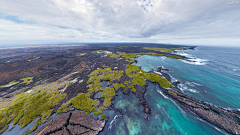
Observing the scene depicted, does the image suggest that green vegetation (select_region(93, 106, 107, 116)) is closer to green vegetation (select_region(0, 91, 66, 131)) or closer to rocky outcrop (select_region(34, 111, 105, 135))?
rocky outcrop (select_region(34, 111, 105, 135))

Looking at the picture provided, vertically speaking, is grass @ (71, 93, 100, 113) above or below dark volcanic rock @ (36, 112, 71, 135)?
above

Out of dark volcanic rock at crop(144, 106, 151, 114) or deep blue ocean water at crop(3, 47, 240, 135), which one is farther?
dark volcanic rock at crop(144, 106, 151, 114)

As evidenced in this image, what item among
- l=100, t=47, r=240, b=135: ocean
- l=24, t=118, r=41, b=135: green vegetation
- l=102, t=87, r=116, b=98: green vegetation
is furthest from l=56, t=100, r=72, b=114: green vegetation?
l=100, t=47, r=240, b=135: ocean

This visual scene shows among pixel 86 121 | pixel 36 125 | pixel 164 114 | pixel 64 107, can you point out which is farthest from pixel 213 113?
pixel 36 125

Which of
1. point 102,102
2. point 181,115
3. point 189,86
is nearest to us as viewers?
point 181,115

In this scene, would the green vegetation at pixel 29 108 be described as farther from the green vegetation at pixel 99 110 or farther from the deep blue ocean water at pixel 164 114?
the green vegetation at pixel 99 110

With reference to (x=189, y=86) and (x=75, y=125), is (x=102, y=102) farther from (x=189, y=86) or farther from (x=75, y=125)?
(x=189, y=86)

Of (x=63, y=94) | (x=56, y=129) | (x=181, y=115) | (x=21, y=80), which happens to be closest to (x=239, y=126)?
(x=181, y=115)
